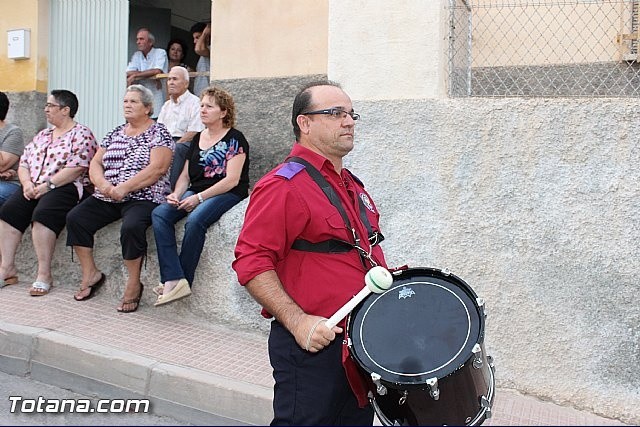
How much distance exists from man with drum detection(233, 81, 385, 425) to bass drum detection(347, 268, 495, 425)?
13cm

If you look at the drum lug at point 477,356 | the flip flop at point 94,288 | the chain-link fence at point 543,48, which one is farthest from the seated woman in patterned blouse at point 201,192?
the drum lug at point 477,356

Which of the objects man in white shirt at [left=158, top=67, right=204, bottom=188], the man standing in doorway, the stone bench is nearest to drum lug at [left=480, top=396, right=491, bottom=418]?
the stone bench

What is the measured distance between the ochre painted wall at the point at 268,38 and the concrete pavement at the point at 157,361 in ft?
7.62

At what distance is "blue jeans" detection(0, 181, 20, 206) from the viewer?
283 inches

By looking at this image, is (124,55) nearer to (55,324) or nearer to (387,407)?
(55,324)

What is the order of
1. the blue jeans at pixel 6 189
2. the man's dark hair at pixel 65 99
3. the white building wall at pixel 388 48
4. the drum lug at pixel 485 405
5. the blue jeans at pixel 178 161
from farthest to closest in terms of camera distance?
the blue jeans at pixel 6 189
the man's dark hair at pixel 65 99
the blue jeans at pixel 178 161
the white building wall at pixel 388 48
the drum lug at pixel 485 405

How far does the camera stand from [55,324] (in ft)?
19.1

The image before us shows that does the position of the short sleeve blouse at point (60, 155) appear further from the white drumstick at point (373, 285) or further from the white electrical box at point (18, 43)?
the white drumstick at point (373, 285)

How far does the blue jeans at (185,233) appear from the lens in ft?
19.0

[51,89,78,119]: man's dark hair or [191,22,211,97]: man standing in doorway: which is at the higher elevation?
[191,22,211,97]: man standing in doorway

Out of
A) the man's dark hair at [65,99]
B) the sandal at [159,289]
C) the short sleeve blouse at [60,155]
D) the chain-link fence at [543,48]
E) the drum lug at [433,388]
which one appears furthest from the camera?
the man's dark hair at [65,99]

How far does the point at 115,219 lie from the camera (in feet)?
21.3

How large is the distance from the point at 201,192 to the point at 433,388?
12.6ft

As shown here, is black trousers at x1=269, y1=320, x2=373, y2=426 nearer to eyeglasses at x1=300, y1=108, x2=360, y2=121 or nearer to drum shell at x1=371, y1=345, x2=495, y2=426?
drum shell at x1=371, y1=345, x2=495, y2=426
